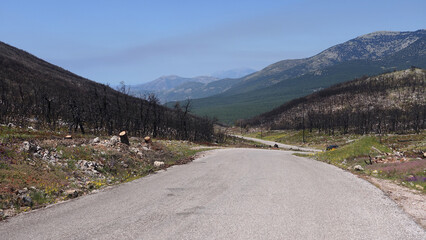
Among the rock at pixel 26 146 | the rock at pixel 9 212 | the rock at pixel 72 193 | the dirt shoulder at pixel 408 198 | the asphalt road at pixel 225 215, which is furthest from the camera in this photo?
the rock at pixel 26 146

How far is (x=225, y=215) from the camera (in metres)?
8.88

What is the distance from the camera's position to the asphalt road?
745cm

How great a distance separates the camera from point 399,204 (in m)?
10.3

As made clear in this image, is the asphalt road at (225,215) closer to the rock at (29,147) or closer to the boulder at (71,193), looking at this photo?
the boulder at (71,193)

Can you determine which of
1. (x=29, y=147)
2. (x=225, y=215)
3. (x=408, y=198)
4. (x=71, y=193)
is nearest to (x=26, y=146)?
(x=29, y=147)

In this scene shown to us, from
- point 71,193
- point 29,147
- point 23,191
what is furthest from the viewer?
point 29,147

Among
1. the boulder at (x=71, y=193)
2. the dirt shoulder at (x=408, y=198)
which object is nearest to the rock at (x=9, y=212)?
the boulder at (x=71, y=193)

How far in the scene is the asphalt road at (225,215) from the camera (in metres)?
7.45

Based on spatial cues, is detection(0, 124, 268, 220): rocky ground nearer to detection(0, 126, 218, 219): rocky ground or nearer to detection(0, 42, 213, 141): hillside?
detection(0, 126, 218, 219): rocky ground

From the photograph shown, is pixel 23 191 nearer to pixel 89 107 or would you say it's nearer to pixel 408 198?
pixel 408 198

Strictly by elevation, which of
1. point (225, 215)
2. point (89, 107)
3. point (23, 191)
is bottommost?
point (225, 215)

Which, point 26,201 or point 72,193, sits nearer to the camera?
point 26,201

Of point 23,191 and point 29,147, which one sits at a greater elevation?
point 29,147

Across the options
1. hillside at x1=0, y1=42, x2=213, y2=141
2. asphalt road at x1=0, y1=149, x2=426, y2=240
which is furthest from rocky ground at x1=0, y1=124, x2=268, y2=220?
hillside at x1=0, y1=42, x2=213, y2=141
